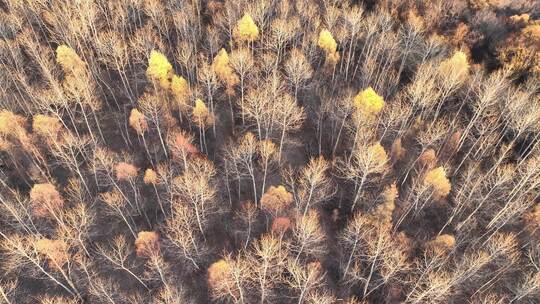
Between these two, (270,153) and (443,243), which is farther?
(270,153)

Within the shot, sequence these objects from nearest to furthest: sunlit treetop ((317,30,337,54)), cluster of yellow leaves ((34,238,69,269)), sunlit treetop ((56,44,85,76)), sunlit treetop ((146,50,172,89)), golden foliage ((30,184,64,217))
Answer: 1. cluster of yellow leaves ((34,238,69,269))
2. golden foliage ((30,184,64,217))
3. sunlit treetop ((146,50,172,89))
4. sunlit treetop ((56,44,85,76))
5. sunlit treetop ((317,30,337,54))

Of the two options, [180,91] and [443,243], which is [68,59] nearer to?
[180,91]

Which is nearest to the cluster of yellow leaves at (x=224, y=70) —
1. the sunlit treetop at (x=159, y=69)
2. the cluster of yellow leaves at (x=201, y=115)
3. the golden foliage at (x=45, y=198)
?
the cluster of yellow leaves at (x=201, y=115)

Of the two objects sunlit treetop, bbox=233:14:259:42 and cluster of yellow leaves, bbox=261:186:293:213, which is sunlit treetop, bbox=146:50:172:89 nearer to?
sunlit treetop, bbox=233:14:259:42

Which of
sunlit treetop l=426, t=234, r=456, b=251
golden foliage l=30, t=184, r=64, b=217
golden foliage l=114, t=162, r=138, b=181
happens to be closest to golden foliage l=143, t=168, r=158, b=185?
golden foliage l=114, t=162, r=138, b=181

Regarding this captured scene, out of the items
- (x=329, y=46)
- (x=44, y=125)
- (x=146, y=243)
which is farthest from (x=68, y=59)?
(x=329, y=46)

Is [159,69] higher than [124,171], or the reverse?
[159,69]

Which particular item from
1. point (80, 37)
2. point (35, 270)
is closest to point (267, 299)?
point (35, 270)

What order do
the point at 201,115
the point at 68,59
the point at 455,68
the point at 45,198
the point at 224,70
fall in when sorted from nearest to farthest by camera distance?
the point at 45,198
the point at 455,68
the point at 201,115
the point at 68,59
the point at 224,70
